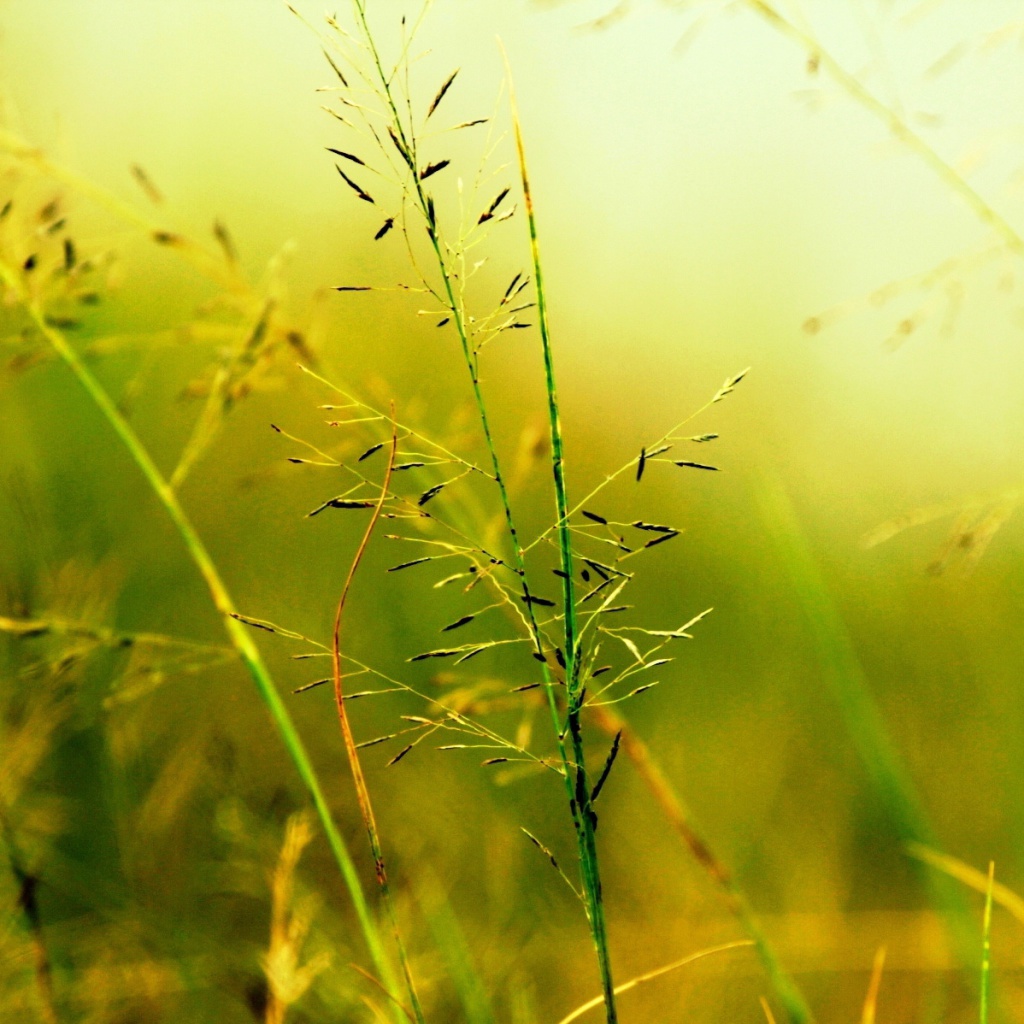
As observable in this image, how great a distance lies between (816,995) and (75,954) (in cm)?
153

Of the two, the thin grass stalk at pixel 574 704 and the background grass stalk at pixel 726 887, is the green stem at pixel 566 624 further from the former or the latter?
the background grass stalk at pixel 726 887

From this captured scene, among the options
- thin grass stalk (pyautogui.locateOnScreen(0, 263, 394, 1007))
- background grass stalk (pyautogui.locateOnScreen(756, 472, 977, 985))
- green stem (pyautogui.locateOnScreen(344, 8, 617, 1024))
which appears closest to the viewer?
green stem (pyautogui.locateOnScreen(344, 8, 617, 1024))

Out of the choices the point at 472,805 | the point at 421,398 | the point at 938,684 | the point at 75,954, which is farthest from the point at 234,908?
the point at 938,684

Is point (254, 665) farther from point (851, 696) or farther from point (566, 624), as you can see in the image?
point (851, 696)

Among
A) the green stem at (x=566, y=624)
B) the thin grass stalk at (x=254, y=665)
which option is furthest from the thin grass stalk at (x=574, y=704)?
the thin grass stalk at (x=254, y=665)

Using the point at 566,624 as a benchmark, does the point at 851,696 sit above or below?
below

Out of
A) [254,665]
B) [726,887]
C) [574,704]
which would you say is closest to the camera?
[574,704]

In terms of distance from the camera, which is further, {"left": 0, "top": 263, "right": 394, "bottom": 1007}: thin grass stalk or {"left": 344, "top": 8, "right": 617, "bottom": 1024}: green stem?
{"left": 0, "top": 263, "right": 394, "bottom": 1007}: thin grass stalk

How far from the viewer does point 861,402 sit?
357 centimetres

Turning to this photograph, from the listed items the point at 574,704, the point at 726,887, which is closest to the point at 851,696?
the point at 726,887

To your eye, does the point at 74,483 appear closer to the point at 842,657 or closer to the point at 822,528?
the point at 842,657

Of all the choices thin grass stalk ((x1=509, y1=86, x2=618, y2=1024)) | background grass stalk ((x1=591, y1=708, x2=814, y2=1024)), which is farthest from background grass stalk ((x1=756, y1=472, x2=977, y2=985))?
thin grass stalk ((x1=509, y1=86, x2=618, y2=1024))

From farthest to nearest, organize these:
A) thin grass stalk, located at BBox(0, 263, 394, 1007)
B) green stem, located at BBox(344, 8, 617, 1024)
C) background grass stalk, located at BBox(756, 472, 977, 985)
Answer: background grass stalk, located at BBox(756, 472, 977, 985) → thin grass stalk, located at BBox(0, 263, 394, 1007) → green stem, located at BBox(344, 8, 617, 1024)

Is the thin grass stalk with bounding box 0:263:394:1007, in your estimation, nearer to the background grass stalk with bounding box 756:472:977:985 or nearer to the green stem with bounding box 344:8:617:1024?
the green stem with bounding box 344:8:617:1024
